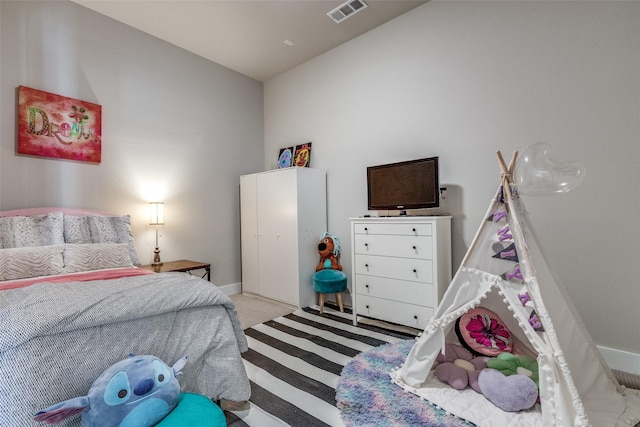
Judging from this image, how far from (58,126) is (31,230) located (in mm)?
975

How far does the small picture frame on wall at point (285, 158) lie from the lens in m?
3.93

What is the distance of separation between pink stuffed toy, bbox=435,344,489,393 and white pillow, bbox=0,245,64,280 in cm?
274

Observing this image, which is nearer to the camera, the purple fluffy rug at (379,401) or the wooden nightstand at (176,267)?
the purple fluffy rug at (379,401)

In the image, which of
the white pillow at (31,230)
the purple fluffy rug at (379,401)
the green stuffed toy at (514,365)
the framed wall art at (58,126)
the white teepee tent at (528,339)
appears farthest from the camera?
the framed wall art at (58,126)

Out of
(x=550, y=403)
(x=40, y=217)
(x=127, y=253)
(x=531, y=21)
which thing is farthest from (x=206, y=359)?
(x=531, y=21)

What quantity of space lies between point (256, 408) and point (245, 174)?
10.1 feet

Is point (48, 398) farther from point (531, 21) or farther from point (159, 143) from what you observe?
point (531, 21)

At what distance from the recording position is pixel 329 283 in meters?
3.05

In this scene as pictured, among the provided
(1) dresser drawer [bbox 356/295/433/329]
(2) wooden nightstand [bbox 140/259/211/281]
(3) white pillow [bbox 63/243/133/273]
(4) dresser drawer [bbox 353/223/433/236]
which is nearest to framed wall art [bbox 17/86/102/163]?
(3) white pillow [bbox 63/243/133/273]

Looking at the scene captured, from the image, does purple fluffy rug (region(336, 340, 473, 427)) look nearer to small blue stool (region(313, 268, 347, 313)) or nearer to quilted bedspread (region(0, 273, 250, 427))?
quilted bedspread (region(0, 273, 250, 427))

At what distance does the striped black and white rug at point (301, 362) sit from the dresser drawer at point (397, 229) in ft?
2.89

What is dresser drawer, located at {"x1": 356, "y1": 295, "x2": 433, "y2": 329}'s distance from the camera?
236 cm

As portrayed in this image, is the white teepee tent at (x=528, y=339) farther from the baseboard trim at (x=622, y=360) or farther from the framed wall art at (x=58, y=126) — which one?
the framed wall art at (x=58, y=126)

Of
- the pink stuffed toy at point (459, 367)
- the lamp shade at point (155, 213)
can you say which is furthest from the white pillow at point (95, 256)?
the pink stuffed toy at point (459, 367)
